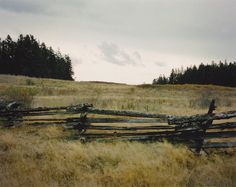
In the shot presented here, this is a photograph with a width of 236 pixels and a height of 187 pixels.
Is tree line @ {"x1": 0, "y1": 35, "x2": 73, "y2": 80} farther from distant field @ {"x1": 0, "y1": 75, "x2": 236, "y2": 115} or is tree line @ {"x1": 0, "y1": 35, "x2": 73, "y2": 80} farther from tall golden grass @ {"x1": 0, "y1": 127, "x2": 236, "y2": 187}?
tall golden grass @ {"x1": 0, "y1": 127, "x2": 236, "y2": 187}

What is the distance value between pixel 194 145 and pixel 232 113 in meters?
1.22

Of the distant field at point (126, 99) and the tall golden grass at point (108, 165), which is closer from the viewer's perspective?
the tall golden grass at point (108, 165)

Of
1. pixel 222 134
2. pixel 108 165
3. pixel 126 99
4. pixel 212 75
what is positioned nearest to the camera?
pixel 108 165

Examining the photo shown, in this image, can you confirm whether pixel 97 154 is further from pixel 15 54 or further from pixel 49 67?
Result: pixel 49 67

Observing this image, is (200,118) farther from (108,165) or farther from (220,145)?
(108,165)

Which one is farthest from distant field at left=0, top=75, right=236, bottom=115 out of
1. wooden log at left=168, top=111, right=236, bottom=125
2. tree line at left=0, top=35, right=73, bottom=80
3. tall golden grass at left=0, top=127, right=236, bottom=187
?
tree line at left=0, top=35, right=73, bottom=80

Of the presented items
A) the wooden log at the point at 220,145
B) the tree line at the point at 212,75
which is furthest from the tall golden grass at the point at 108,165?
the tree line at the point at 212,75

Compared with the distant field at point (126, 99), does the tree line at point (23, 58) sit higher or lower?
higher

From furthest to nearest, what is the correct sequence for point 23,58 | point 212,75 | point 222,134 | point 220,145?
point 212,75, point 23,58, point 222,134, point 220,145

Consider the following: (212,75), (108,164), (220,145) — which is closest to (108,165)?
(108,164)

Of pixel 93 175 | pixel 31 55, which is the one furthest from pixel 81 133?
pixel 31 55

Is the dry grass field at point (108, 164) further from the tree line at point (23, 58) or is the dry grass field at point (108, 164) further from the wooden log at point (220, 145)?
the tree line at point (23, 58)

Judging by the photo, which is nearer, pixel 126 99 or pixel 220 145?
pixel 220 145

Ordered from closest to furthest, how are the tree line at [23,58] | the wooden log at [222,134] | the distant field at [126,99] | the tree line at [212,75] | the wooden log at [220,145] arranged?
the wooden log at [220,145] → the wooden log at [222,134] → the distant field at [126,99] → the tree line at [23,58] → the tree line at [212,75]
